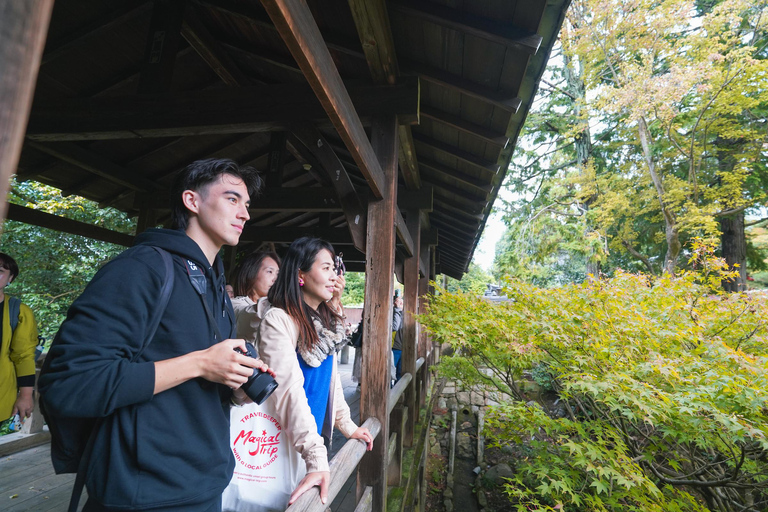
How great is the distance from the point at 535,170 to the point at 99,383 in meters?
16.1

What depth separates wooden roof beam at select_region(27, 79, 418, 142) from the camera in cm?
232

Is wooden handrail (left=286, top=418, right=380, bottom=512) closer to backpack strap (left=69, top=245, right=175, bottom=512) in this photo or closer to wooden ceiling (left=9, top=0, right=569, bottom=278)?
backpack strap (left=69, top=245, right=175, bottom=512)

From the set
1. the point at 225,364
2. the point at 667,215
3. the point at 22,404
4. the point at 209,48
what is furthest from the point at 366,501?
the point at 667,215

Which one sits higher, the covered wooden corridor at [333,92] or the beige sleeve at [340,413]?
the covered wooden corridor at [333,92]

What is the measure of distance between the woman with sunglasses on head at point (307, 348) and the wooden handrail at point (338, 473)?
0.03 meters

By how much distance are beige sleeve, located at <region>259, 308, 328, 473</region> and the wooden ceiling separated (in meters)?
0.90

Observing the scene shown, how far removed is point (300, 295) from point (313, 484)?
70 cm

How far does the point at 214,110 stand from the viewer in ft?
7.91

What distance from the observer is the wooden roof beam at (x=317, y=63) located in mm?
1060

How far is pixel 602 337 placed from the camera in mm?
2945

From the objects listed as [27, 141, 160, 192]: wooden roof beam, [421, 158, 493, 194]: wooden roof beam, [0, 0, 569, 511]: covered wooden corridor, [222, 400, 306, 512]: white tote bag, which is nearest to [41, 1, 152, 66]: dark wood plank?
[0, 0, 569, 511]: covered wooden corridor

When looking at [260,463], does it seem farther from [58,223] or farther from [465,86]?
[58,223]

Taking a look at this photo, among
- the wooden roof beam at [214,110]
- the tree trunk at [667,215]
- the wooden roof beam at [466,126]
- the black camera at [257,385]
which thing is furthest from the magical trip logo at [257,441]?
the tree trunk at [667,215]

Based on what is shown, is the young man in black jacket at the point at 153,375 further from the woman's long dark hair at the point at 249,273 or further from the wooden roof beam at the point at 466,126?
the wooden roof beam at the point at 466,126
